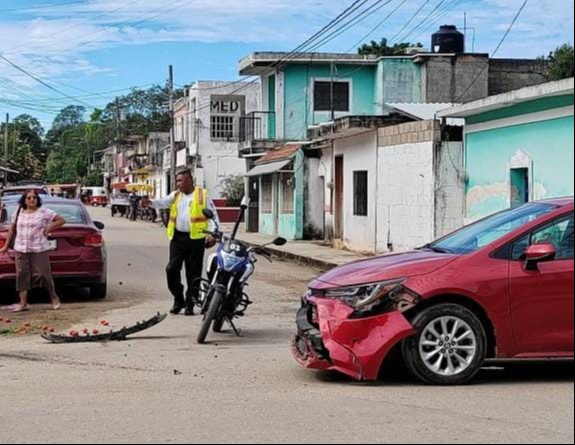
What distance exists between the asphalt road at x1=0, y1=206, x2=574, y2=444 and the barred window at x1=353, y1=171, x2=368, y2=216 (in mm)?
12950

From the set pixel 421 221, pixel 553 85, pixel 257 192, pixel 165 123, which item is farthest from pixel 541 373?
pixel 165 123

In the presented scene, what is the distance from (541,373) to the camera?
760 centimetres

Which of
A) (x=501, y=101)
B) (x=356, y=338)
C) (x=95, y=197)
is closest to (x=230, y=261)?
(x=356, y=338)

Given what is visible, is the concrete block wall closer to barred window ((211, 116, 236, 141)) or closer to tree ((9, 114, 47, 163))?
barred window ((211, 116, 236, 141))

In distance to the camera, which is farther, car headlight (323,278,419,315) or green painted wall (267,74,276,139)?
green painted wall (267,74,276,139)

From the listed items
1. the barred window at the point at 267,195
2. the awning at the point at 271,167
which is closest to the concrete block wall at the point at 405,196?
the awning at the point at 271,167

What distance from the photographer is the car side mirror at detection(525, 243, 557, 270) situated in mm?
6121

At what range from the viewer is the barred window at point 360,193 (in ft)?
75.0

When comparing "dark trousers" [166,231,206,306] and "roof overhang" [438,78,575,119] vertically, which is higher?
"roof overhang" [438,78,575,119]

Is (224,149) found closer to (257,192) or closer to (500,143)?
(257,192)

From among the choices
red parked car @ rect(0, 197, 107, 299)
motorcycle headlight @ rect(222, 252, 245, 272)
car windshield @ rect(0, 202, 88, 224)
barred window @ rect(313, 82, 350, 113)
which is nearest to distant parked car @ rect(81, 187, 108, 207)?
barred window @ rect(313, 82, 350, 113)

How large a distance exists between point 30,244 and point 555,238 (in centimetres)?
796

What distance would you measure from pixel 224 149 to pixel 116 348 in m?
40.7

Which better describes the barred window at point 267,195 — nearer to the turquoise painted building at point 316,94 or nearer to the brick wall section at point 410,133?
the turquoise painted building at point 316,94
